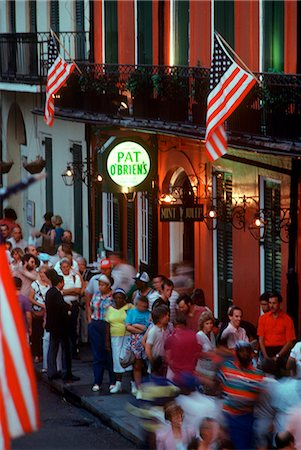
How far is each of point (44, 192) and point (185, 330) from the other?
647 inches

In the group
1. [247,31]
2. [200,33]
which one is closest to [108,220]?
[200,33]

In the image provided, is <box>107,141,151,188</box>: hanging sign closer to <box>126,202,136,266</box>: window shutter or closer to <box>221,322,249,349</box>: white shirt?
<box>126,202,136,266</box>: window shutter

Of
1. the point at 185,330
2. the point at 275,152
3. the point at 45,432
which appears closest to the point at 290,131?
the point at 275,152

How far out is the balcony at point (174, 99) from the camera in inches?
694

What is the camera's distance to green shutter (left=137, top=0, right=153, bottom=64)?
24219 mm

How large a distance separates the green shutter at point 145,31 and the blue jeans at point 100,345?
7009 millimetres

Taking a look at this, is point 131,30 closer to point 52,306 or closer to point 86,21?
point 86,21

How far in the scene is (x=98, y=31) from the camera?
2719 centimetres

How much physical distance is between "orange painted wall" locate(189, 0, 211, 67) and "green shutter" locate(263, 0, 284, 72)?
7.55 feet

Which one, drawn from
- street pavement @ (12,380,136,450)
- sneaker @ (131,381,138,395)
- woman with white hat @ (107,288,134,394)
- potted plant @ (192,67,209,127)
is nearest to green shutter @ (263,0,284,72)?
potted plant @ (192,67,209,127)

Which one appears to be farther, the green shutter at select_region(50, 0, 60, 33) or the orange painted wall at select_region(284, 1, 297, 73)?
the green shutter at select_region(50, 0, 60, 33)

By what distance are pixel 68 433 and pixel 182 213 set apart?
218 inches

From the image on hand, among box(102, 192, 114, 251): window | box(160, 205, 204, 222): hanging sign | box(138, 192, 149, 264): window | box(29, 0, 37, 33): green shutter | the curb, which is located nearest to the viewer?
the curb

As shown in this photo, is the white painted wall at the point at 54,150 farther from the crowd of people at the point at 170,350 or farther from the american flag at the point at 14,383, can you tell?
the american flag at the point at 14,383
